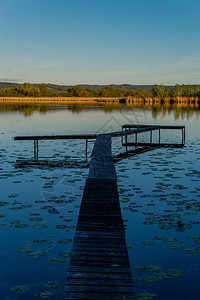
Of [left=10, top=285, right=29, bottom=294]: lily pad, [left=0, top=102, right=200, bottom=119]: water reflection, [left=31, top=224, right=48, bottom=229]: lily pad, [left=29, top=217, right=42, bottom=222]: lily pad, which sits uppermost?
[left=0, top=102, right=200, bottom=119]: water reflection

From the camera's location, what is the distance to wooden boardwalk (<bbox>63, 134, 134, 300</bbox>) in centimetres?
377

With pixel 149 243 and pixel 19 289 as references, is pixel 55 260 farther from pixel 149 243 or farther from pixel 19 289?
pixel 149 243

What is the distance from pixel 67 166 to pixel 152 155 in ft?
17.3

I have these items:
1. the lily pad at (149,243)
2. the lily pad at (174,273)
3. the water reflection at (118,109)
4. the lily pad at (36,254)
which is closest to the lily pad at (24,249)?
the lily pad at (36,254)

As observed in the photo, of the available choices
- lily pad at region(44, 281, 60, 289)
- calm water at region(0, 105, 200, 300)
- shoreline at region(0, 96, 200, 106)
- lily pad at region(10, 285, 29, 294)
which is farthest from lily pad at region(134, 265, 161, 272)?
shoreline at region(0, 96, 200, 106)

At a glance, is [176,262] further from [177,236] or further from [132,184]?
[132,184]

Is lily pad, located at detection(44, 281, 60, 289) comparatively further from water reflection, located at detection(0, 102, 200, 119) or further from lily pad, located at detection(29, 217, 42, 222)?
water reflection, located at detection(0, 102, 200, 119)

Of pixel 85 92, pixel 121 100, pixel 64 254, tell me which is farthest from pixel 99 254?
pixel 85 92

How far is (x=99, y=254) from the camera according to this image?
4648 mm

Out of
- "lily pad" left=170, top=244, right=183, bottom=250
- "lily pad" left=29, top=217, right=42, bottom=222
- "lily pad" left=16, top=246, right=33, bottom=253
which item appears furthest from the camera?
"lily pad" left=29, top=217, right=42, bottom=222

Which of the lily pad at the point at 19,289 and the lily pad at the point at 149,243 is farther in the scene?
the lily pad at the point at 149,243

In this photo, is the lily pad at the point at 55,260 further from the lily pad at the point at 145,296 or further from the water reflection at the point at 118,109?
the water reflection at the point at 118,109

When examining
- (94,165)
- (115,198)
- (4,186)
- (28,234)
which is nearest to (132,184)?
(94,165)

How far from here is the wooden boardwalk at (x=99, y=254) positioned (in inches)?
148
